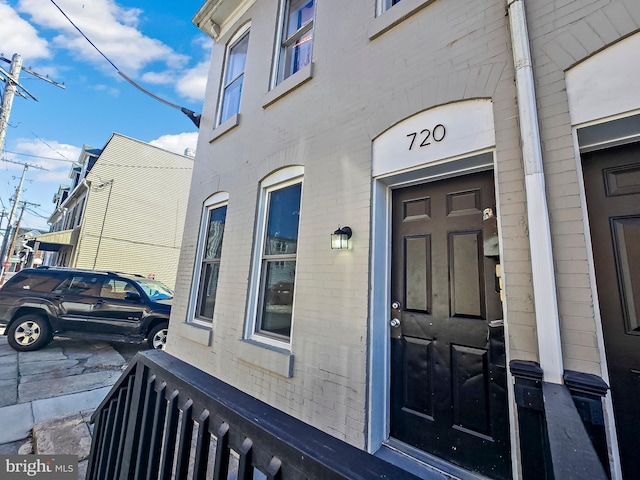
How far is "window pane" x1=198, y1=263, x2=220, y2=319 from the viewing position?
14.1 ft

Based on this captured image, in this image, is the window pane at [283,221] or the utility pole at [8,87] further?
the utility pole at [8,87]

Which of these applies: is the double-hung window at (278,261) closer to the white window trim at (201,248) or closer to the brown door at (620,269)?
the white window trim at (201,248)

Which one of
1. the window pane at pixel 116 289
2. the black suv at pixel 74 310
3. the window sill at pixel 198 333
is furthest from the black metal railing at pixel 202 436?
the window pane at pixel 116 289

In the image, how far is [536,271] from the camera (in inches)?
64.4

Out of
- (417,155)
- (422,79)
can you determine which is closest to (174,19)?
(422,79)

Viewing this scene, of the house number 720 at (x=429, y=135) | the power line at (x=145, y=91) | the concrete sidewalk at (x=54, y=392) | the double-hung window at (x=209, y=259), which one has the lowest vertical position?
the concrete sidewalk at (x=54, y=392)

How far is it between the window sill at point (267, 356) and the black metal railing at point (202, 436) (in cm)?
136

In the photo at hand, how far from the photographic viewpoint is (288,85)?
3.60 metres

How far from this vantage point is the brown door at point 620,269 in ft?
4.88

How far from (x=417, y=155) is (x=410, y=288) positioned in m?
1.08

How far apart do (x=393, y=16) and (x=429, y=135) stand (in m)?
1.31

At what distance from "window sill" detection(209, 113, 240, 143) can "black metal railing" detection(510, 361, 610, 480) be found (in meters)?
4.41

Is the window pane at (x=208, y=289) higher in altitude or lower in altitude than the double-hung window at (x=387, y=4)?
lower

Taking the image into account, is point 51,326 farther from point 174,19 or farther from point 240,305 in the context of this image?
point 174,19
